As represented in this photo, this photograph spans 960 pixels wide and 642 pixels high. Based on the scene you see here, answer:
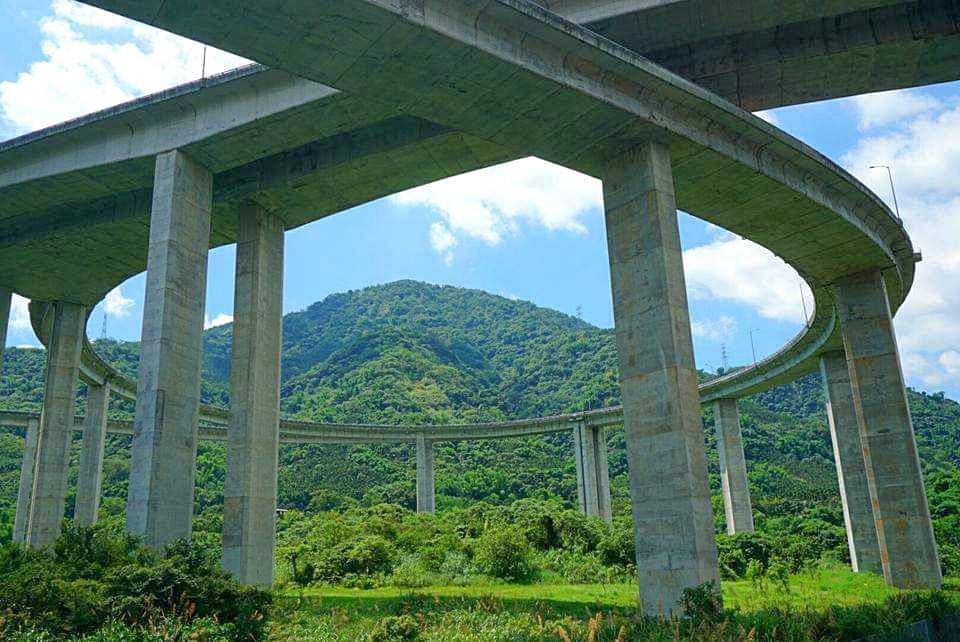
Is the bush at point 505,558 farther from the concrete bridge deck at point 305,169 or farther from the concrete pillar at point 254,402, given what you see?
the concrete bridge deck at point 305,169

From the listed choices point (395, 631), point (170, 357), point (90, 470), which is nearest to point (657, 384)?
point (395, 631)

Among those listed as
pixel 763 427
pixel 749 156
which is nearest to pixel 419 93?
pixel 749 156

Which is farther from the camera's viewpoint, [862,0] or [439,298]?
[439,298]

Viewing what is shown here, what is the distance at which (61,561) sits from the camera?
54.6 ft

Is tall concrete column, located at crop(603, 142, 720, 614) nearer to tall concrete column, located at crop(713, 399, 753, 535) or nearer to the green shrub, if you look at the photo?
the green shrub

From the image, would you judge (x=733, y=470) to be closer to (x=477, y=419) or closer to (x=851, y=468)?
(x=851, y=468)

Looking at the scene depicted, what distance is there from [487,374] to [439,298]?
2468 inches

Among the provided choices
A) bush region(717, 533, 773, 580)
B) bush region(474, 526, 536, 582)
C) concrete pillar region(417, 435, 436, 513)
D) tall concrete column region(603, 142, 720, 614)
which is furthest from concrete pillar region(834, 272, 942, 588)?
concrete pillar region(417, 435, 436, 513)

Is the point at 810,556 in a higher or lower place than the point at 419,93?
lower

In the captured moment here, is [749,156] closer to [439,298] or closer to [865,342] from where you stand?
[865,342]

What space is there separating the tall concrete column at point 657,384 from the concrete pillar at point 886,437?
43.4ft

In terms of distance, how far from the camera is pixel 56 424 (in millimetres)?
34406

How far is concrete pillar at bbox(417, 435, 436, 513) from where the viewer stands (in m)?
66.6

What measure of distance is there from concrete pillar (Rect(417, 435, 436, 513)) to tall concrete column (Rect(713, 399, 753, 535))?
Answer: 25.9m
